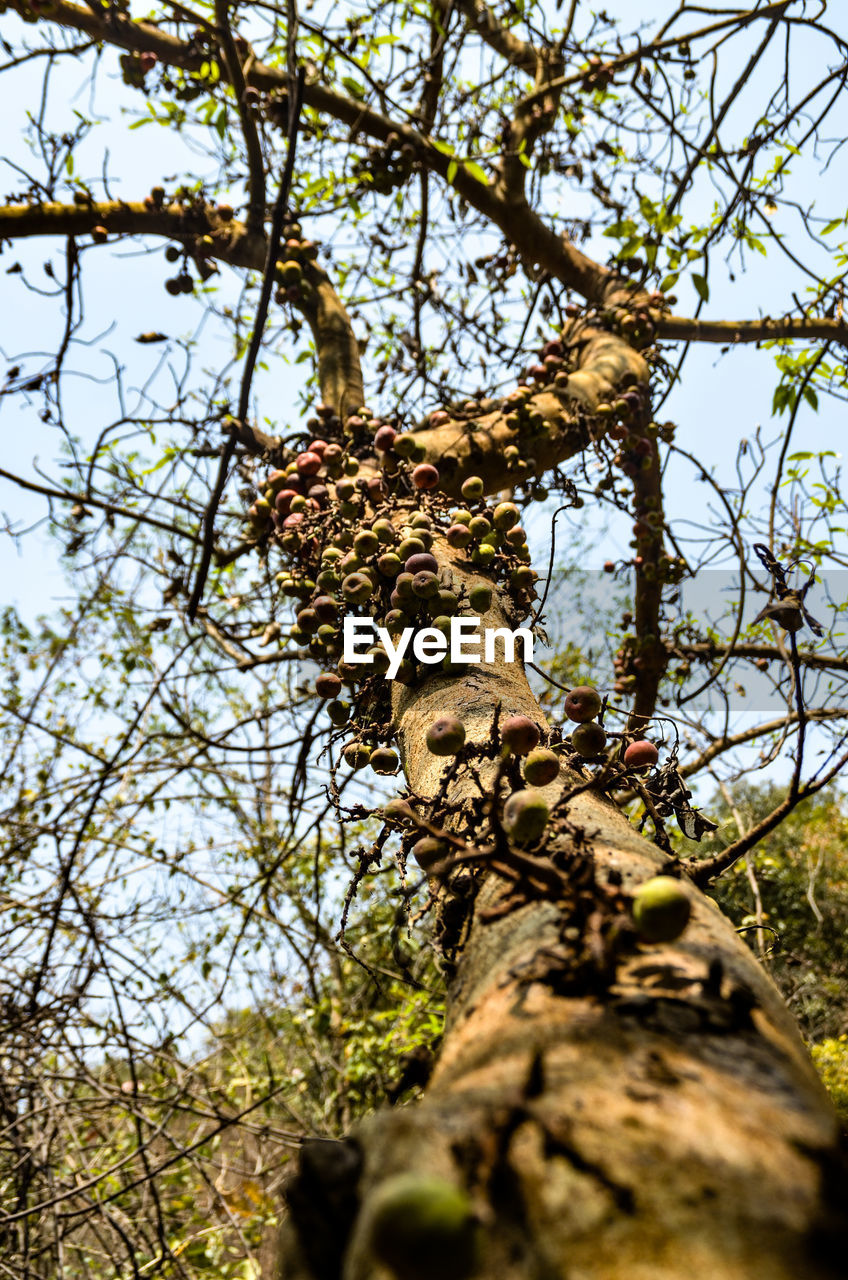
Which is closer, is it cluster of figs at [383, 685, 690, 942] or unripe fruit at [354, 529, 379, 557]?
cluster of figs at [383, 685, 690, 942]

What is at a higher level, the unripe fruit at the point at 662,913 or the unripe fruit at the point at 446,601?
the unripe fruit at the point at 446,601

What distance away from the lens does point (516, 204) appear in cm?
441

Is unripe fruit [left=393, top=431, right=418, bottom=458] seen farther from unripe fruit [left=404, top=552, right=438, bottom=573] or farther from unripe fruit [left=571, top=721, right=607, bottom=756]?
unripe fruit [left=571, top=721, right=607, bottom=756]

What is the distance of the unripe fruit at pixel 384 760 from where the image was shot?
5.92ft

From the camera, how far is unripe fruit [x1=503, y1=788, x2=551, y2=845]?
0.97 metres

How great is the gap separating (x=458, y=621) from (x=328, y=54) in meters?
3.24

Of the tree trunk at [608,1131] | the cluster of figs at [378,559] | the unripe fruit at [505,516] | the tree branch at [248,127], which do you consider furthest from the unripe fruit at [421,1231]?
the tree branch at [248,127]

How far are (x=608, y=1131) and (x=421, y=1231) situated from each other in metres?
0.17

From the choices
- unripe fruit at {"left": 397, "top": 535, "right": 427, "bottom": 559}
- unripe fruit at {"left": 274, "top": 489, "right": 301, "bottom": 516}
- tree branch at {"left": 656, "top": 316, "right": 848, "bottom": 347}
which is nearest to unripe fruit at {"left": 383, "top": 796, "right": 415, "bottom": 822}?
unripe fruit at {"left": 397, "top": 535, "right": 427, "bottom": 559}

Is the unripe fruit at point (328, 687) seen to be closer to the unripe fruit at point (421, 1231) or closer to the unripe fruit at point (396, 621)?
the unripe fruit at point (396, 621)

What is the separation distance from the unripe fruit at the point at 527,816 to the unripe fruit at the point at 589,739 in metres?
0.42

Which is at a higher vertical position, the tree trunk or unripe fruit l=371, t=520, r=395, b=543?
unripe fruit l=371, t=520, r=395, b=543

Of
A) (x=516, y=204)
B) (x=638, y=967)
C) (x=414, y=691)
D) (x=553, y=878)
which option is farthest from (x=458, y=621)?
(x=516, y=204)

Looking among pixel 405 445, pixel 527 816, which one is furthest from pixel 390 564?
pixel 527 816
